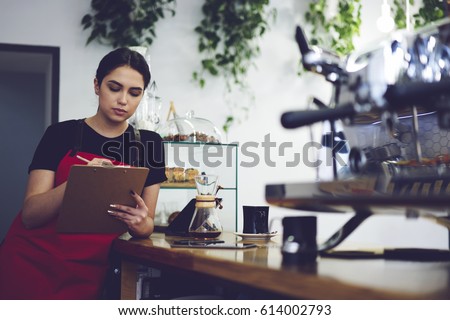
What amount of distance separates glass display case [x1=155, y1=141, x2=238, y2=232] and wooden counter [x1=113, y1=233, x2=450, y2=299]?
0.89 m

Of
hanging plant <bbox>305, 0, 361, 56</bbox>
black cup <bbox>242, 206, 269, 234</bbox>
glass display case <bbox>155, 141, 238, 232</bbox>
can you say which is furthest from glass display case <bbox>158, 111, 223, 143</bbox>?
hanging plant <bbox>305, 0, 361, 56</bbox>

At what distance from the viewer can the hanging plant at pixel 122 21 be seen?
3.54 metres

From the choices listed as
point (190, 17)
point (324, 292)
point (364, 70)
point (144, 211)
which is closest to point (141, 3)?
point (190, 17)

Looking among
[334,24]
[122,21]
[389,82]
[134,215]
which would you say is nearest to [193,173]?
[134,215]

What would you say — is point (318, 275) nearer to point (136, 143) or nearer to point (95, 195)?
point (95, 195)

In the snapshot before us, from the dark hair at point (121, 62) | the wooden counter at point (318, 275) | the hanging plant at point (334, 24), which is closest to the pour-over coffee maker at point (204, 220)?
the wooden counter at point (318, 275)

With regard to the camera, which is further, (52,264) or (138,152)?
(138,152)

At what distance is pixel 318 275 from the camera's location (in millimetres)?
884

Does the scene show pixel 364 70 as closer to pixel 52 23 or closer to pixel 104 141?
pixel 104 141

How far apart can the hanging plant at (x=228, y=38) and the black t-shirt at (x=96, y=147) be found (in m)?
1.73

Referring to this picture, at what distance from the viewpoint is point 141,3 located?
362 centimetres

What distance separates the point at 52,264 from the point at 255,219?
646mm

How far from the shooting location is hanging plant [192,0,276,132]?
3.77m
